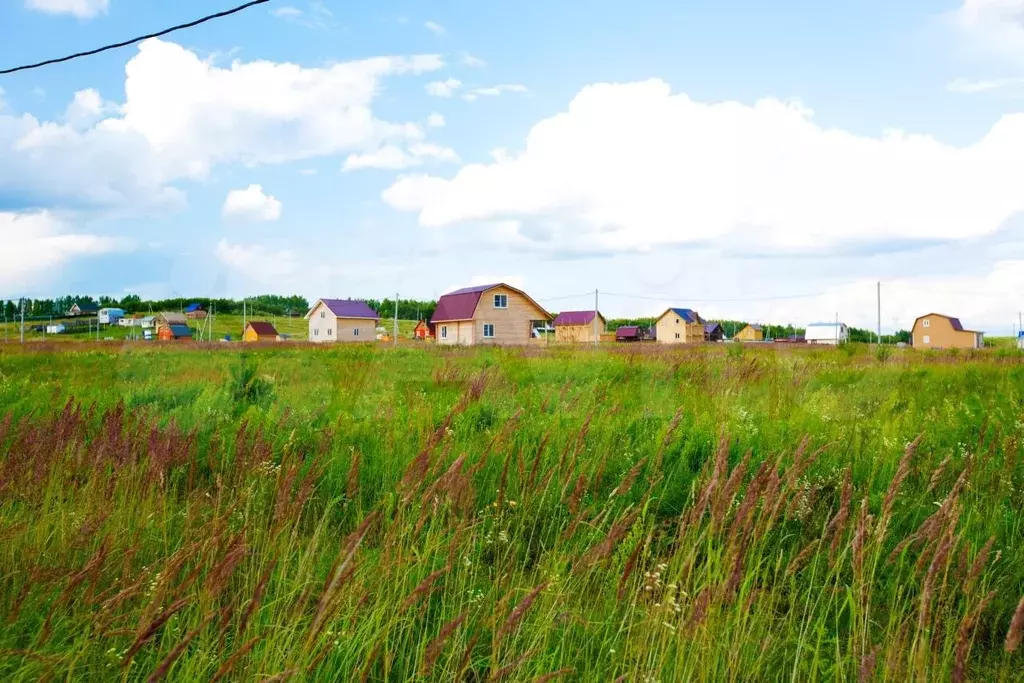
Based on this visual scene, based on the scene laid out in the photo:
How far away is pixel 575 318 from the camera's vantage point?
4653 centimetres

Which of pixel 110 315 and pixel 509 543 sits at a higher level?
pixel 110 315

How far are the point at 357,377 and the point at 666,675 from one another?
32.3ft

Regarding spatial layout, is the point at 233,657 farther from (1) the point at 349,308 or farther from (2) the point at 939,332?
(2) the point at 939,332

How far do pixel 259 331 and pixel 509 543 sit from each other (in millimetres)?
80651

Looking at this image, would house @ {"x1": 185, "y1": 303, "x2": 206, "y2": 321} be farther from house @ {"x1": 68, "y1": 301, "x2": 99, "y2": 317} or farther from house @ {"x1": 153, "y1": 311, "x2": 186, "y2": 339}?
house @ {"x1": 68, "y1": 301, "x2": 99, "y2": 317}

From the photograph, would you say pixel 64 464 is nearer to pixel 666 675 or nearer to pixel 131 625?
pixel 131 625

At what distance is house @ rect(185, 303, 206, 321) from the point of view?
280 feet

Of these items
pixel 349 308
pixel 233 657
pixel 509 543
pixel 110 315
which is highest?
pixel 110 315

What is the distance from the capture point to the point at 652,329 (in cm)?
8075

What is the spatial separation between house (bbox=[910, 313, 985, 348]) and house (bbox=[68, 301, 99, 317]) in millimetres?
109306

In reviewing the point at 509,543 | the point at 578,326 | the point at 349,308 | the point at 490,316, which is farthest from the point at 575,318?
the point at 509,543

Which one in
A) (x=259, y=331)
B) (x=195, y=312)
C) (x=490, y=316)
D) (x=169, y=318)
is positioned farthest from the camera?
(x=195, y=312)

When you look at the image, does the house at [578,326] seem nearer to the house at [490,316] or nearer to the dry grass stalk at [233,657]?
the house at [490,316]

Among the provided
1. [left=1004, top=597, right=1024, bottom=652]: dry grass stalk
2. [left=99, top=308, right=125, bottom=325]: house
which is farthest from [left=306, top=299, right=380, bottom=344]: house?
[left=1004, top=597, right=1024, bottom=652]: dry grass stalk
